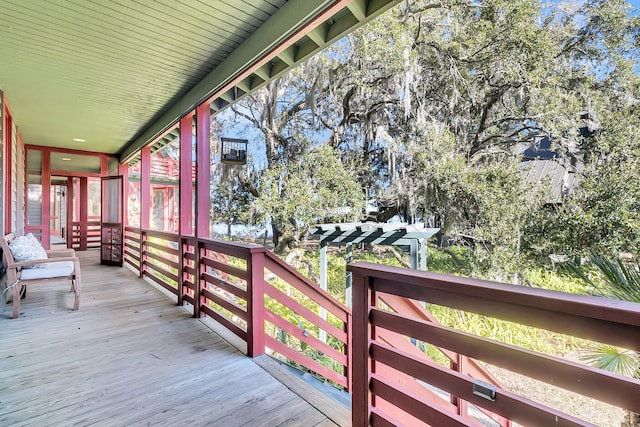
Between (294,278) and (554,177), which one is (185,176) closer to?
(294,278)

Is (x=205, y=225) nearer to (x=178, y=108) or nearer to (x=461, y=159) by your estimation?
(x=178, y=108)

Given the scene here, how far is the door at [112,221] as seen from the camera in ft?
22.0

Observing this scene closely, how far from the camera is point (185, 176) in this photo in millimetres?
4148

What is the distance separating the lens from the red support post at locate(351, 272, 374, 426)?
1479 mm

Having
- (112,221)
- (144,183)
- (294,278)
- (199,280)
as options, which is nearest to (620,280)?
(294,278)

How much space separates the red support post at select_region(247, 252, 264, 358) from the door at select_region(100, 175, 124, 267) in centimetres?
542

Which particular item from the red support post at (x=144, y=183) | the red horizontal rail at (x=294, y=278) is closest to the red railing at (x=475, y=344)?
the red horizontal rail at (x=294, y=278)

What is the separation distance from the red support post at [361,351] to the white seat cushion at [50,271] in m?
3.81

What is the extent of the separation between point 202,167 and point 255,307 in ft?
6.21

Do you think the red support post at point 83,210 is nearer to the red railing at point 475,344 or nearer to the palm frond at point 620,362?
the red railing at point 475,344

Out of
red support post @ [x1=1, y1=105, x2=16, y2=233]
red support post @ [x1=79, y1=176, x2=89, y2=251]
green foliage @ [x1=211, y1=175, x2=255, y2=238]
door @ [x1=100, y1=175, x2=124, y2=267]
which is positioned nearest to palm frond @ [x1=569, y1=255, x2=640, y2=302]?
red support post @ [x1=1, y1=105, x2=16, y2=233]

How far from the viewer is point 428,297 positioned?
4.15ft

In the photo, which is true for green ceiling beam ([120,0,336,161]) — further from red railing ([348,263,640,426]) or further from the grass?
the grass

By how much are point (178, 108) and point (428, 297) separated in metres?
4.04
